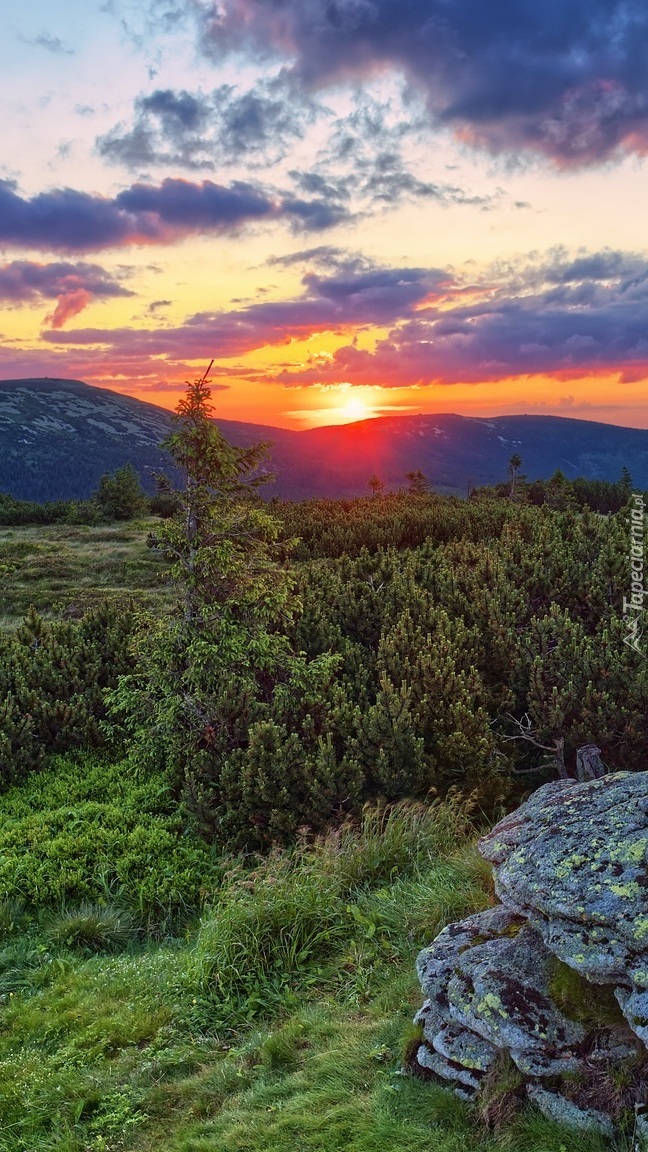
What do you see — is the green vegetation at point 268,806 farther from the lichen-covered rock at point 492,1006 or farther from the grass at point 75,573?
the grass at point 75,573

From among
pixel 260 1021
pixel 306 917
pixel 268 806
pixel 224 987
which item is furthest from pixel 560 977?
pixel 268 806

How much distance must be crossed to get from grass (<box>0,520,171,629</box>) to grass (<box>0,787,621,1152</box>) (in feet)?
41.1

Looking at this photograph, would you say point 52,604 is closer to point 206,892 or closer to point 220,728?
point 220,728

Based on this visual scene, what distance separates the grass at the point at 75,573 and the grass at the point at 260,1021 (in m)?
12.5

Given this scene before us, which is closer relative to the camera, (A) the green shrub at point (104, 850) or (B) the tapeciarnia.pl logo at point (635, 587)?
(A) the green shrub at point (104, 850)

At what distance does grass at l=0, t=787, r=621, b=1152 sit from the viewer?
3896mm

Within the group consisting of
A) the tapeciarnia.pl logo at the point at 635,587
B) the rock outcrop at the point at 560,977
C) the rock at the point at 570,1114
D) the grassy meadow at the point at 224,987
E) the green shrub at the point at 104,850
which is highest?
the tapeciarnia.pl logo at the point at 635,587

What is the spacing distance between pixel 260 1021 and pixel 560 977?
2526mm

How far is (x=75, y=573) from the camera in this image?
24609 millimetres

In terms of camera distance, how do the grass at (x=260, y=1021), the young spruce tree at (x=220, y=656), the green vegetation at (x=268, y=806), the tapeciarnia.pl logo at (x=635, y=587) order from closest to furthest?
1. the grass at (x=260, y=1021)
2. the green vegetation at (x=268, y=806)
3. the young spruce tree at (x=220, y=656)
4. the tapeciarnia.pl logo at (x=635, y=587)

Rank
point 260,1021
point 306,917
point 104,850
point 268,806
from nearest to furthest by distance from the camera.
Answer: point 260,1021, point 306,917, point 104,850, point 268,806

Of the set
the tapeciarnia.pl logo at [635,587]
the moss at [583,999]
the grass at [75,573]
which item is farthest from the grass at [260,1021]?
the grass at [75,573]

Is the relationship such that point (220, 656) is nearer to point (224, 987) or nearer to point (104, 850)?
point (104, 850)

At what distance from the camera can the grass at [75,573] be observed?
2086cm
